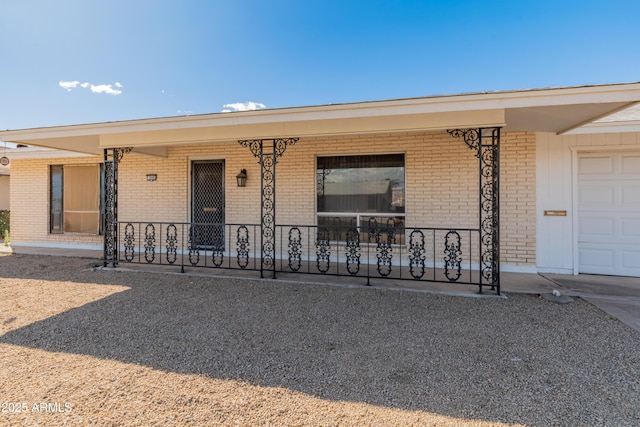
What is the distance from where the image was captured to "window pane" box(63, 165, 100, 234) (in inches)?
325

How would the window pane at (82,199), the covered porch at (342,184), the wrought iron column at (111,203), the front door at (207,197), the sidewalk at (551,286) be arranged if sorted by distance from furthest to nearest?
the window pane at (82,199) → the front door at (207,197) → the wrought iron column at (111,203) → the covered porch at (342,184) → the sidewalk at (551,286)

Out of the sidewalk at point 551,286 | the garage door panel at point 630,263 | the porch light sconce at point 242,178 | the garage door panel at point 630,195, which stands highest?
the porch light sconce at point 242,178

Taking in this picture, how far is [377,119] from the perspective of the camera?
15.2 feet

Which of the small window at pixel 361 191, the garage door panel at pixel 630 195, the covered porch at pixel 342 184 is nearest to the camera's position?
the covered porch at pixel 342 184

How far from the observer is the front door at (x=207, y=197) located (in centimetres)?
723

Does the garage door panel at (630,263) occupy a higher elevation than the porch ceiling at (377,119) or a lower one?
lower

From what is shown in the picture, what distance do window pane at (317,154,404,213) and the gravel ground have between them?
2.25 meters

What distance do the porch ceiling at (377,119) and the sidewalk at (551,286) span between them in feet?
7.72

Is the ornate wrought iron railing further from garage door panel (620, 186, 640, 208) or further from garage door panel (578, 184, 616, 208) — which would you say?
garage door panel (620, 186, 640, 208)

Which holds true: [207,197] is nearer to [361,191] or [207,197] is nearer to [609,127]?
[361,191]

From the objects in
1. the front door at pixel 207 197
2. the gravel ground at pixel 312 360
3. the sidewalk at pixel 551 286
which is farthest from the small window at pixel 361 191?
the front door at pixel 207 197

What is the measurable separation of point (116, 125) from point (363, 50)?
24.4 ft

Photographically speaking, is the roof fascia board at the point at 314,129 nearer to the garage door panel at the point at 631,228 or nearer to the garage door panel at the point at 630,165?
the garage door panel at the point at 630,165

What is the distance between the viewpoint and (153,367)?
2.54 meters
